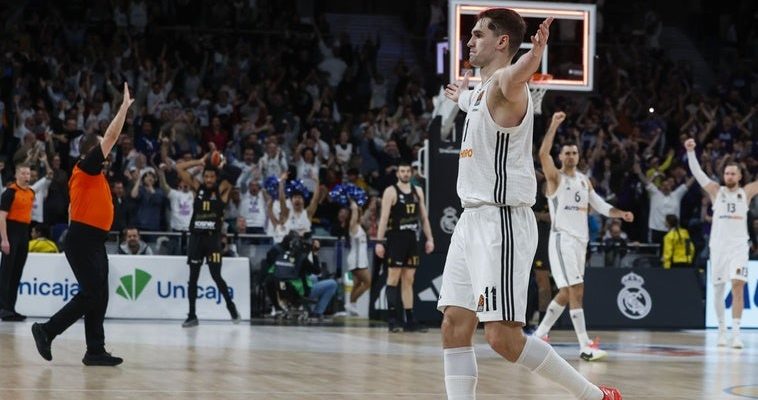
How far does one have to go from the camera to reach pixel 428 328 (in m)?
17.4

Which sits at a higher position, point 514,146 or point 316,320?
point 514,146

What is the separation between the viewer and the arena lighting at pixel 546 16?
17078mm

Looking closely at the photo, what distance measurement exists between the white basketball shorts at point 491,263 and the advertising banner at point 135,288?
1191 centimetres

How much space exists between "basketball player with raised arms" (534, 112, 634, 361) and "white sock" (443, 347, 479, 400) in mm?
6617

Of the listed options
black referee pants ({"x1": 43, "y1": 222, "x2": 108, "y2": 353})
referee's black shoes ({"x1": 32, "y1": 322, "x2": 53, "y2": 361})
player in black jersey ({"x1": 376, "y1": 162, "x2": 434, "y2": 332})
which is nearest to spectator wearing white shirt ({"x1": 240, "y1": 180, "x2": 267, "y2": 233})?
player in black jersey ({"x1": 376, "y1": 162, "x2": 434, "y2": 332})

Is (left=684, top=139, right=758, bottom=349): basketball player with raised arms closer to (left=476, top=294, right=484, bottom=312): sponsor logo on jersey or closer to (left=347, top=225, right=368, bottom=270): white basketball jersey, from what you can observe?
(left=347, top=225, right=368, bottom=270): white basketball jersey

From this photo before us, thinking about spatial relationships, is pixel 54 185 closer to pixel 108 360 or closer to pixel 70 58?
pixel 70 58

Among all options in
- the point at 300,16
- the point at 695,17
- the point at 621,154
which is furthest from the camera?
the point at 695,17

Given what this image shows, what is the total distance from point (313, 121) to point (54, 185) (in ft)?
20.7

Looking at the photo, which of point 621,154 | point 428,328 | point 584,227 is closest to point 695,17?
point 621,154

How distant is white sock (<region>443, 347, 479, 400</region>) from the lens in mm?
6395

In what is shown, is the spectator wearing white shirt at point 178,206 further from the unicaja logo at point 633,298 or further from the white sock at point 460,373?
the white sock at point 460,373

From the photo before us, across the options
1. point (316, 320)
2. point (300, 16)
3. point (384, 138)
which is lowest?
point (316, 320)

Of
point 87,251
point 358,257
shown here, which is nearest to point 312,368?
point 87,251
